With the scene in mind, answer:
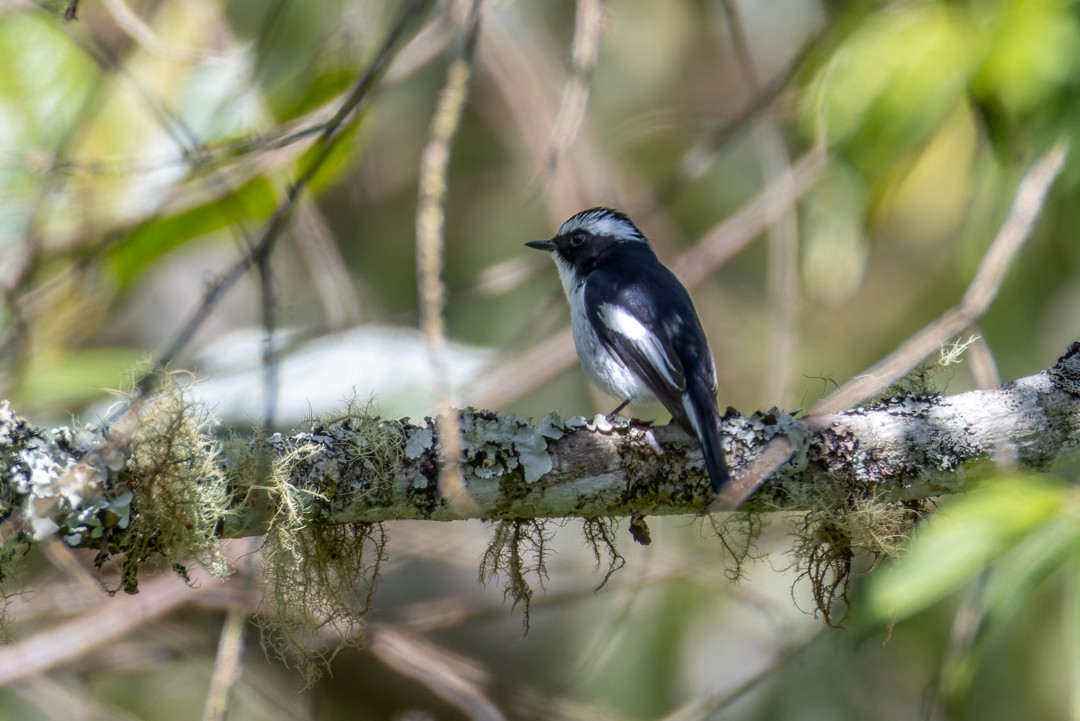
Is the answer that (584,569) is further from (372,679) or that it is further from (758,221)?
(758,221)

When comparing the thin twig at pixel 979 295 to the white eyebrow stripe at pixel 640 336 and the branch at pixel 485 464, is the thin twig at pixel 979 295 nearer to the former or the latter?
the branch at pixel 485 464

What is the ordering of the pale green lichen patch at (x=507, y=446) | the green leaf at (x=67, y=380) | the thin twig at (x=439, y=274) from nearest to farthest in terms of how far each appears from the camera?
the thin twig at (x=439, y=274)
the pale green lichen patch at (x=507, y=446)
the green leaf at (x=67, y=380)

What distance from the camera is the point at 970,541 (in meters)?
2.43

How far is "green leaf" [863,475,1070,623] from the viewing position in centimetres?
240

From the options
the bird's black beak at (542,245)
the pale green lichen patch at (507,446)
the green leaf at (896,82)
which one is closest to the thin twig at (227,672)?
the pale green lichen patch at (507,446)

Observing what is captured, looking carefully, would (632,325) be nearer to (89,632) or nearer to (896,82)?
(896,82)

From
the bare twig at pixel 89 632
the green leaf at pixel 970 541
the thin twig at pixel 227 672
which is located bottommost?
the green leaf at pixel 970 541

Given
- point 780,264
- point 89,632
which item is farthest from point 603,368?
point 89,632

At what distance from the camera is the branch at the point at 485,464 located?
230 centimetres

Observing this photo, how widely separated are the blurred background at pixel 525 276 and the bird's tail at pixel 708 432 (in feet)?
1.12

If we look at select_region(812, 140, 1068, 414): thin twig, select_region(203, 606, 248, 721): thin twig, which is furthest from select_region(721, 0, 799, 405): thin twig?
select_region(203, 606, 248, 721): thin twig

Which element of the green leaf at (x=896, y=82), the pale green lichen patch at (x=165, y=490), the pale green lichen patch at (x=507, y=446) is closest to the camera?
the pale green lichen patch at (x=165, y=490)

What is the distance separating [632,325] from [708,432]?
3.41 ft

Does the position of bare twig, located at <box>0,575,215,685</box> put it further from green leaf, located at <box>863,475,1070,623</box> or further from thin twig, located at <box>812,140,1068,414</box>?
green leaf, located at <box>863,475,1070,623</box>
